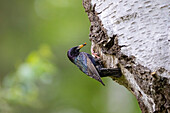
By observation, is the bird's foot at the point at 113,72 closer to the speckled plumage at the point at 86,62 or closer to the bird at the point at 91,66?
the bird at the point at 91,66

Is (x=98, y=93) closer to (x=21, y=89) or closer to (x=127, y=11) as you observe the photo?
(x=21, y=89)

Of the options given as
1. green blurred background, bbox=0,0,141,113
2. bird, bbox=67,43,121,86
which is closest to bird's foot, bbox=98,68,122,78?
bird, bbox=67,43,121,86

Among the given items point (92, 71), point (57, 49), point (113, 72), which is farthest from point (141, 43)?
point (57, 49)

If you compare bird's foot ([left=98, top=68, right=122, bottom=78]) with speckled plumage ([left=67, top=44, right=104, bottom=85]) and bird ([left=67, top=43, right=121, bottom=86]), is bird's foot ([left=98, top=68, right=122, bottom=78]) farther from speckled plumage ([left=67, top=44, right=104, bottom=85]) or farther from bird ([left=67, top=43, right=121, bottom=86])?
speckled plumage ([left=67, top=44, right=104, bottom=85])

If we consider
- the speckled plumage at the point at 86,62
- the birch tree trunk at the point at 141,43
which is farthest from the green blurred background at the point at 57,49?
the birch tree trunk at the point at 141,43

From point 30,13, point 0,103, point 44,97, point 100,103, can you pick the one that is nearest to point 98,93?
point 100,103
